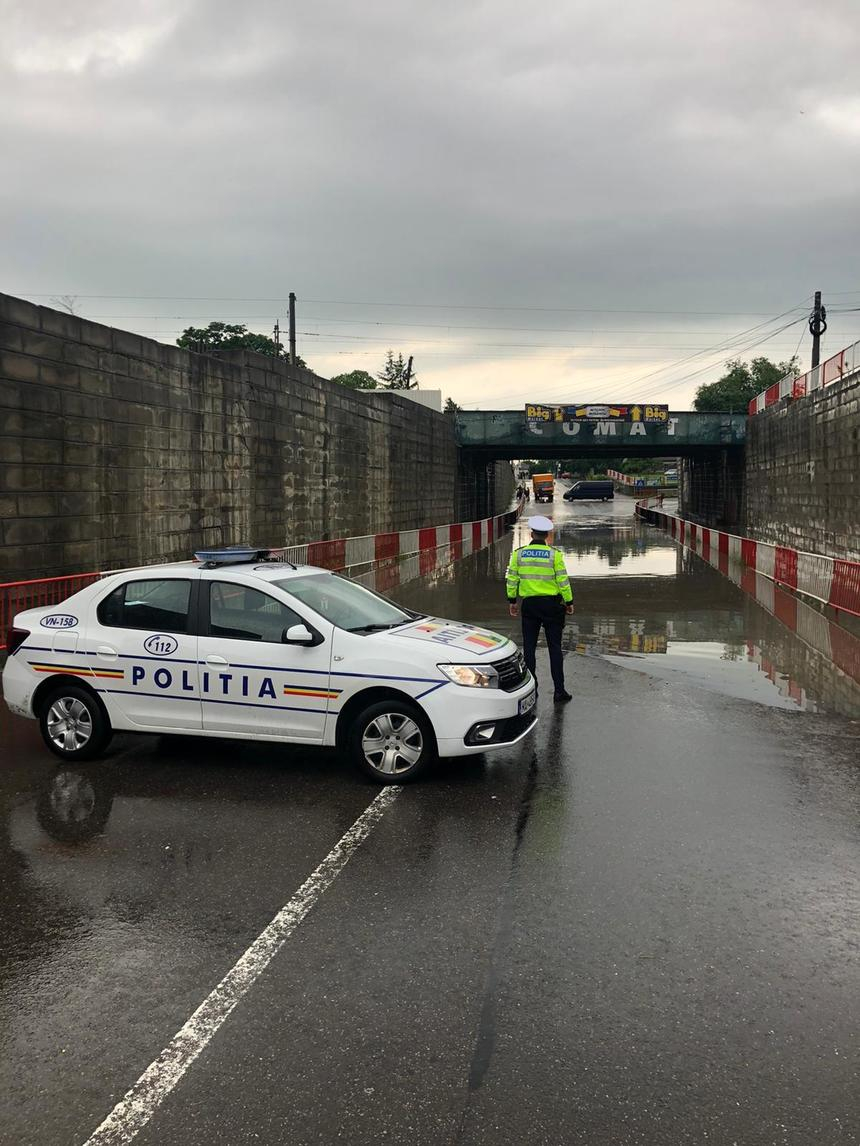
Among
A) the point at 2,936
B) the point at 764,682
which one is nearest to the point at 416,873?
the point at 2,936

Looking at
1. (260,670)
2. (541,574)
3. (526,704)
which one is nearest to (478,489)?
(541,574)

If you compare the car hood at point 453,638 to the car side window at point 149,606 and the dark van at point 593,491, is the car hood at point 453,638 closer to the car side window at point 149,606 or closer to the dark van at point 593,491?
the car side window at point 149,606

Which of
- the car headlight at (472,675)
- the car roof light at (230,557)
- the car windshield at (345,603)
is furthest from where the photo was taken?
the car roof light at (230,557)

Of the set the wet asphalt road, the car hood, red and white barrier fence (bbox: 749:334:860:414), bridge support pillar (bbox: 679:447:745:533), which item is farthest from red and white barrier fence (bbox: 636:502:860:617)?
bridge support pillar (bbox: 679:447:745:533)

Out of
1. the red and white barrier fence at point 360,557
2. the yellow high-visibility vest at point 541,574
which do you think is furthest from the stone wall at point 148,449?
the yellow high-visibility vest at point 541,574

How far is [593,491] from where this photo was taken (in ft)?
303

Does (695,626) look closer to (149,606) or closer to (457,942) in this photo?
(149,606)

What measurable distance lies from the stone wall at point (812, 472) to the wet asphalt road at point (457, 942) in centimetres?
1517

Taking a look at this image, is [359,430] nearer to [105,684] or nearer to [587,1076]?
[105,684]

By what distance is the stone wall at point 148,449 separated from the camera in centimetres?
1284

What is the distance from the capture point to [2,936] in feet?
14.0

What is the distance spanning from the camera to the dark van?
299 ft

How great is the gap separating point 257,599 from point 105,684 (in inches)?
51.9

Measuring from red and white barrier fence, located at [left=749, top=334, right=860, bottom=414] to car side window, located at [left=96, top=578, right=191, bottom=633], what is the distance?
745 inches
